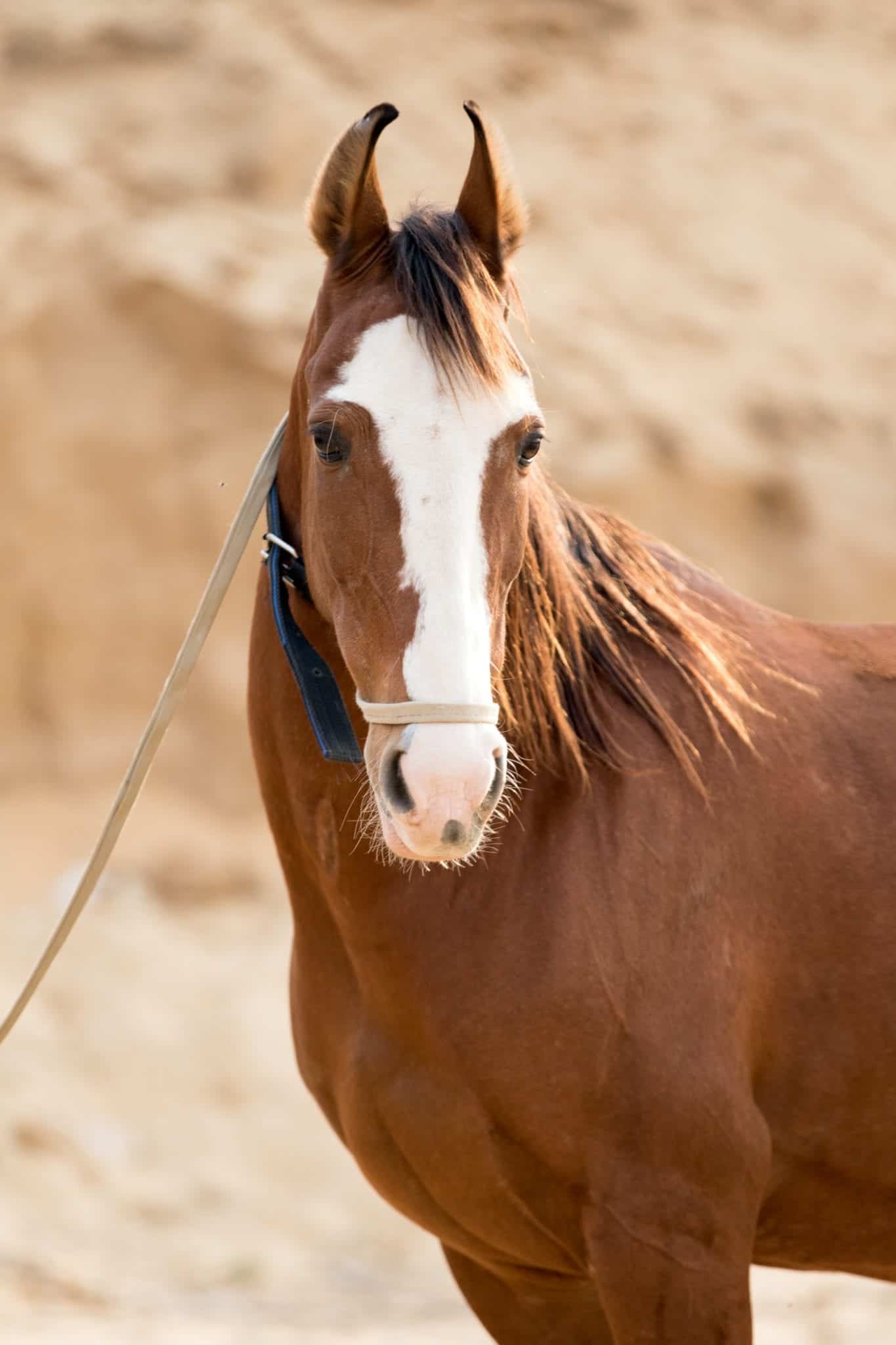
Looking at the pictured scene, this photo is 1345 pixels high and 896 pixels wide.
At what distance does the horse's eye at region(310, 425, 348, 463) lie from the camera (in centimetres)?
182

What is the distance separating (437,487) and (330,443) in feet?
0.52

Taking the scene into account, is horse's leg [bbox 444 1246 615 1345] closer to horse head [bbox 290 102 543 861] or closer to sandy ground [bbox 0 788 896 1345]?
horse head [bbox 290 102 543 861]

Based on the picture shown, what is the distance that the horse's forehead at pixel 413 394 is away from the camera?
5.84ft

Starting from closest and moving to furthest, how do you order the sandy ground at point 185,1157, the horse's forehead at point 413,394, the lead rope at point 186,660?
Answer: 1. the horse's forehead at point 413,394
2. the lead rope at point 186,660
3. the sandy ground at point 185,1157

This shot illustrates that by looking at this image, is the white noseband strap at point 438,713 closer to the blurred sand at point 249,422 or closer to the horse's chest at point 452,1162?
the horse's chest at point 452,1162

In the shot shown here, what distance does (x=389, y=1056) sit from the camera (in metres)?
2.07

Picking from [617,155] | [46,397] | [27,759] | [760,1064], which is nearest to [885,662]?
[760,1064]

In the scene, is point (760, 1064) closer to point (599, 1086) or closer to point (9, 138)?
point (599, 1086)

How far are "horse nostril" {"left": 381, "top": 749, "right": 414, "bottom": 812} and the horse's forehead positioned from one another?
1.19 ft

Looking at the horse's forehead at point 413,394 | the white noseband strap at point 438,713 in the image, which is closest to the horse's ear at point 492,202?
the horse's forehead at point 413,394

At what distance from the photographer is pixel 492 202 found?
1.98 metres

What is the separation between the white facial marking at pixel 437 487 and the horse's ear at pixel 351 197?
7.9 inches

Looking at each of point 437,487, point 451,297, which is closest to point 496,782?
point 437,487

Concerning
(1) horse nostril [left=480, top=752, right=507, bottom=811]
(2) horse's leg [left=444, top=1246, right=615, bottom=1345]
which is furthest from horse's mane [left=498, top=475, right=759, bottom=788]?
(2) horse's leg [left=444, top=1246, right=615, bottom=1345]
